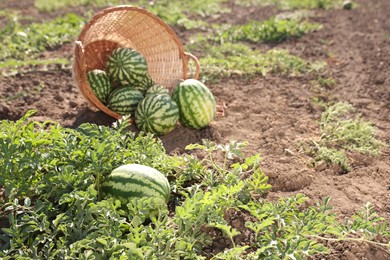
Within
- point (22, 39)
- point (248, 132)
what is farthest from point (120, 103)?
point (22, 39)

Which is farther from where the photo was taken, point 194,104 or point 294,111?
point 294,111

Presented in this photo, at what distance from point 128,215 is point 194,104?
2051 mm

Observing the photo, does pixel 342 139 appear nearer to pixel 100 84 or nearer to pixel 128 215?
pixel 100 84

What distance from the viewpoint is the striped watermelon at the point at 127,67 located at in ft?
16.5

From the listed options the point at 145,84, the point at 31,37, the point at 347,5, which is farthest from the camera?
the point at 347,5

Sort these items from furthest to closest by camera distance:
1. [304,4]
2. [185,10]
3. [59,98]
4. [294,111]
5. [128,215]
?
[304,4] < [185,10] < [59,98] < [294,111] < [128,215]

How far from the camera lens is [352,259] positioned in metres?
3.06

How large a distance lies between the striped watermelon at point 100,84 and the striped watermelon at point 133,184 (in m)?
1.82

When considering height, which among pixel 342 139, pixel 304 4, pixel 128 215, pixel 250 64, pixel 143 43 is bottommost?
pixel 342 139

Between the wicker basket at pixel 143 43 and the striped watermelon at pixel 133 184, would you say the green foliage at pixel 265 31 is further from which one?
the striped watermelon at pixel 133 184

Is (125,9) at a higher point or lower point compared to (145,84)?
higher

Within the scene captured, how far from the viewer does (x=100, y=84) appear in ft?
16.2

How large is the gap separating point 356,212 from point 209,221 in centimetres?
114

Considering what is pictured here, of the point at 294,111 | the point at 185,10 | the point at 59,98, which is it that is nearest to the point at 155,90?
the point at 59,98
